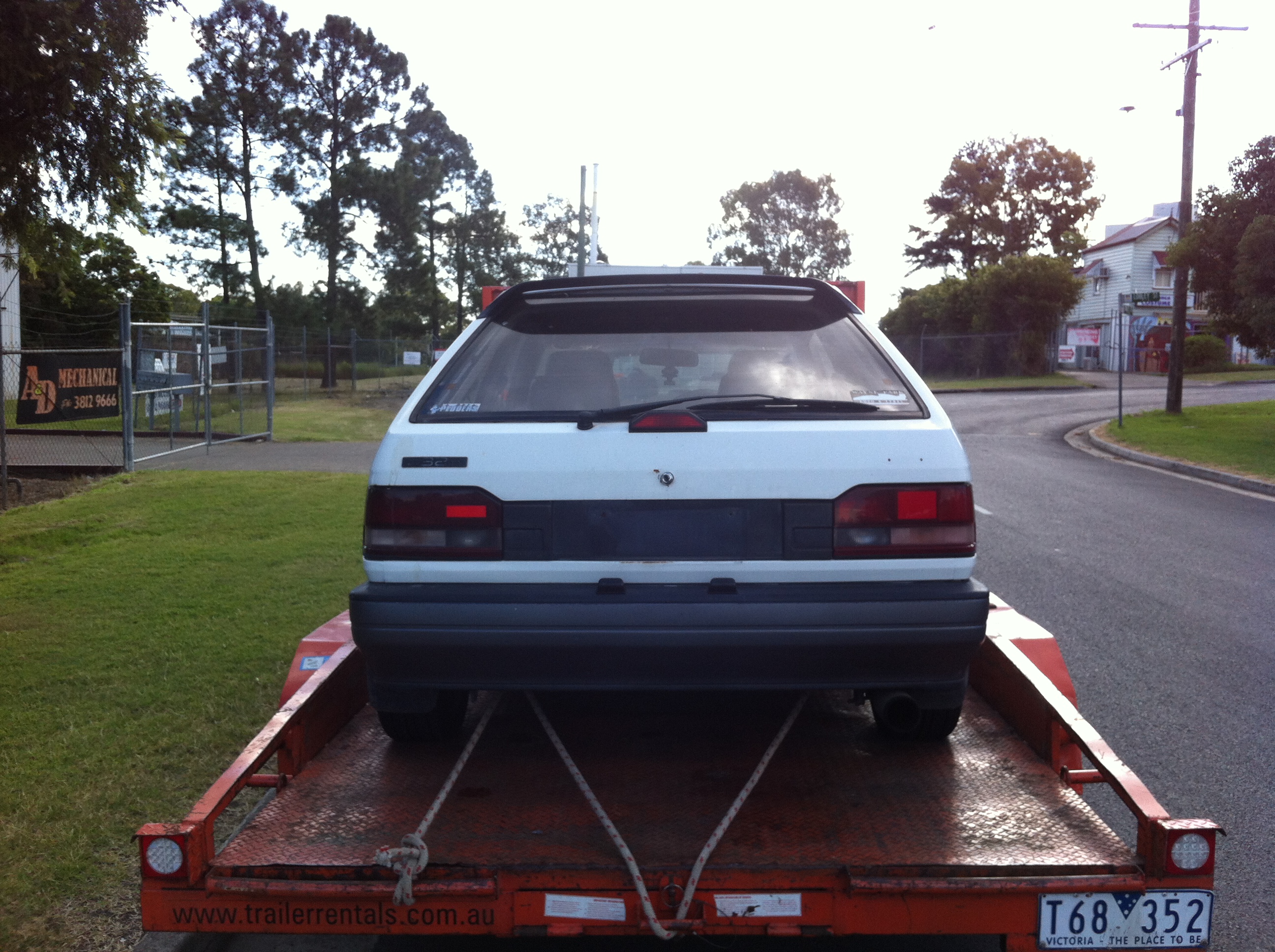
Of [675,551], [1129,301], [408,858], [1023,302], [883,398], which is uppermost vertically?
[1129,301]

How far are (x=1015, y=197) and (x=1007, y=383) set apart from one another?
88.7 feet

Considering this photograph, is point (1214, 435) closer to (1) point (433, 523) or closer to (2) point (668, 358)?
(2) point (668, 358)

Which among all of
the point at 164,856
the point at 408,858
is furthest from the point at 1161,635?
the point at 164,856

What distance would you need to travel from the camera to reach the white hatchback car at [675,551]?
9.70 feet

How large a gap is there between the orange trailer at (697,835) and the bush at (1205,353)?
155 feet

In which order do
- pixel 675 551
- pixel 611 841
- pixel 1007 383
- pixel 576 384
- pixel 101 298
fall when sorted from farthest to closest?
1. pixel 1007 383
2. pixel 101 298
3. pixel 576 384
4. pixel 675 551
5. pixel 611 841

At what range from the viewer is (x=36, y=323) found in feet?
98.8

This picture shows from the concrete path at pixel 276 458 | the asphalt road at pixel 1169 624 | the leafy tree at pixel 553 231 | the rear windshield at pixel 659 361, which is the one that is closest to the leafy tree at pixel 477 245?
the leafy tree at pixel 553 231

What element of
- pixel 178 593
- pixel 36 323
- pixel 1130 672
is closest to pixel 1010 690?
pixel 1130 672

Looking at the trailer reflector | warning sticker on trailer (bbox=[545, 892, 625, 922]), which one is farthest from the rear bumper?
Answer: the trailer reflector

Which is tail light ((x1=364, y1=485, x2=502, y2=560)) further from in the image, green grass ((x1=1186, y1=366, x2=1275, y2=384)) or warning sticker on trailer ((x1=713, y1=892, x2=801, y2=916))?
green grass ((x1=1186, y1=366, x2=1275, y2=384))

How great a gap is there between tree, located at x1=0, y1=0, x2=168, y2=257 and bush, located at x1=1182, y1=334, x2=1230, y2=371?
44.9 metres

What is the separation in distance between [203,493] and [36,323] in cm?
2143

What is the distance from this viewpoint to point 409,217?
45719 mm
